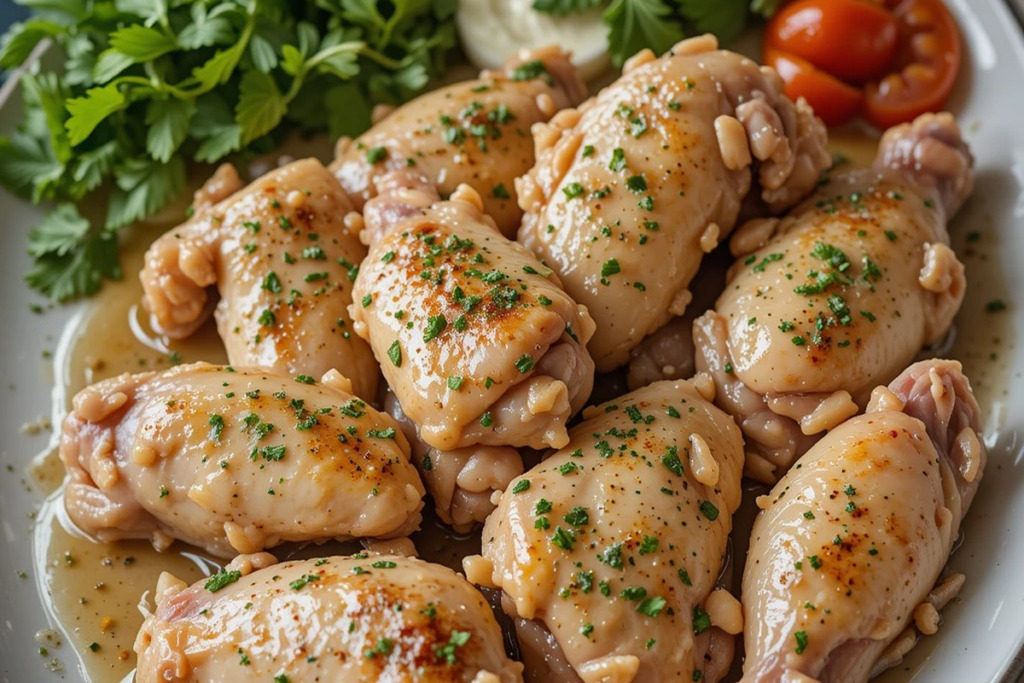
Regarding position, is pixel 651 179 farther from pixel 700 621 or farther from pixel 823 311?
pixel 700 621

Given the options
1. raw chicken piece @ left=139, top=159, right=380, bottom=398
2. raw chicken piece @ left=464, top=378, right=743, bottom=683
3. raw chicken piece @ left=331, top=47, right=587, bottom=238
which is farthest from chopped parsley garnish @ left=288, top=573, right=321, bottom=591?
raw chicken piece @ left=331, top=47, right=587, bottom=238

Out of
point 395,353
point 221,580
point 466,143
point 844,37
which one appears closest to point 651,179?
point 466,143

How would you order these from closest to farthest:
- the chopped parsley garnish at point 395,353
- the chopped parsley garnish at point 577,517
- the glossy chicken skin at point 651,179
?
the chopped parsley garnish at point 577,517, the chopped parsley garnish at point 395,353, the glossy chicken skin at point 651,179

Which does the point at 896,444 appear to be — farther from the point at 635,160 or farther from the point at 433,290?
the point at 433,290

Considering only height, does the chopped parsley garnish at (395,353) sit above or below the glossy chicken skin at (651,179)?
below

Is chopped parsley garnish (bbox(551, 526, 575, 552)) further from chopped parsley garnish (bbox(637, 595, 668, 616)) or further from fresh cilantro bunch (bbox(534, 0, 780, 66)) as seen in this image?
fresh cilantro bunch (bbox(534, 0, 780, 66))

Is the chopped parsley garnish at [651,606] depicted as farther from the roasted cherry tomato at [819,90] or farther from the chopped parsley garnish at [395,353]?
the roasted cherry tomato at [819,90]

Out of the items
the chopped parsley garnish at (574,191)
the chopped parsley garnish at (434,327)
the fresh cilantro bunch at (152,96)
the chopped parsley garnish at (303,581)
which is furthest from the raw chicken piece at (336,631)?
the fresh cilantro bunch at (152,96)
